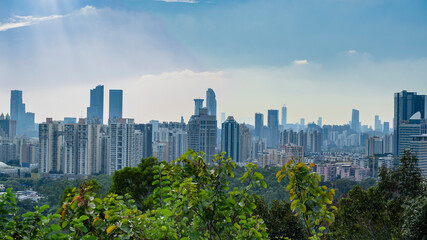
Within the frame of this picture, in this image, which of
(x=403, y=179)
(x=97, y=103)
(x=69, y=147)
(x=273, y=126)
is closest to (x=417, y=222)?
(x=403, y=179)

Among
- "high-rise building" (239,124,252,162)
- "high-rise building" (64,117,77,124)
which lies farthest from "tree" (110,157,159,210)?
"high-rise building" (64,117,77,124)

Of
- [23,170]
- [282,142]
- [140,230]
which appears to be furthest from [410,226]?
[282,142]

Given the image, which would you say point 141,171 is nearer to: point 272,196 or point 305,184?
point 305,184

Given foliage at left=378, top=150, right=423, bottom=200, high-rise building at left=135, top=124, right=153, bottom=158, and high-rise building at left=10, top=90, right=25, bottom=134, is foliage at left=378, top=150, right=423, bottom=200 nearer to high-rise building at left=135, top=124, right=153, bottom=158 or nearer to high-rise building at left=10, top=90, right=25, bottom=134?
high-rise building at left=135, top=124, right=153, bottom=158

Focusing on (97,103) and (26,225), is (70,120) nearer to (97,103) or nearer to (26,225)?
(97,103)

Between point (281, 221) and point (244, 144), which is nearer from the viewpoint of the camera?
point (281, 221)

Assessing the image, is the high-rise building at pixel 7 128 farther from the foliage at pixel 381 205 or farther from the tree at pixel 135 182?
the foliage at pixel 381 205

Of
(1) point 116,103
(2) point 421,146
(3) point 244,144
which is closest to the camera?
(2) point 421,146
